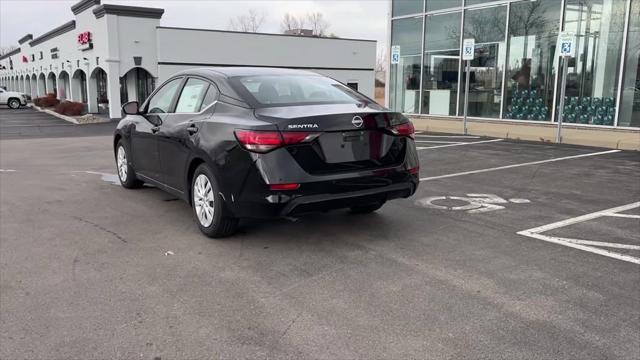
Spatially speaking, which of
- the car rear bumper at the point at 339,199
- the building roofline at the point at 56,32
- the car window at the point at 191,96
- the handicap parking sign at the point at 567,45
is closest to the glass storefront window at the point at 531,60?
the handicap parking sign at the point at 567,45

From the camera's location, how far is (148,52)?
28.3 metres

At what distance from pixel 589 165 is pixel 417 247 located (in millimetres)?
6263

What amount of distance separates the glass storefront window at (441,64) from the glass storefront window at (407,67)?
396 millimetres

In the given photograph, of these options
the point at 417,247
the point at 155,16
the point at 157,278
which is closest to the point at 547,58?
the point at 417,247

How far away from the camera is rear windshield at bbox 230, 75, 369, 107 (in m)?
5.16

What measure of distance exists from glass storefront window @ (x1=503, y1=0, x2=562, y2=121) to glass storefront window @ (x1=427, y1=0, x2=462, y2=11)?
2.15 m

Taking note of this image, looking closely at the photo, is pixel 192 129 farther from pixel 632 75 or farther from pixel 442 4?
pixel 442 4

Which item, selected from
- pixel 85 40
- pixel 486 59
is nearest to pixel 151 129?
pixel 486 59

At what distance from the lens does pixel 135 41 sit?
27.9 m

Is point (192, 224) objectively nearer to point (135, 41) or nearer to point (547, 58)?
point (547, 58)

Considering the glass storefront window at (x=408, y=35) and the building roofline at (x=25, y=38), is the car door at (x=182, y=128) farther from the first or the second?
the building roofline at (x=25, y=38)

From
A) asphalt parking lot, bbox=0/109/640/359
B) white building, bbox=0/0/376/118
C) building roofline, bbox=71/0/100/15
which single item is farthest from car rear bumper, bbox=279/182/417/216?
building roofline, bbox=71/0/100/15

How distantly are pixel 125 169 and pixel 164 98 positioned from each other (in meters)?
1.71

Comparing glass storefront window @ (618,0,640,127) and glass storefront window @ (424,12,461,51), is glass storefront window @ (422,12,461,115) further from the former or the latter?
glass storefront window @ (618,0,640,127)
